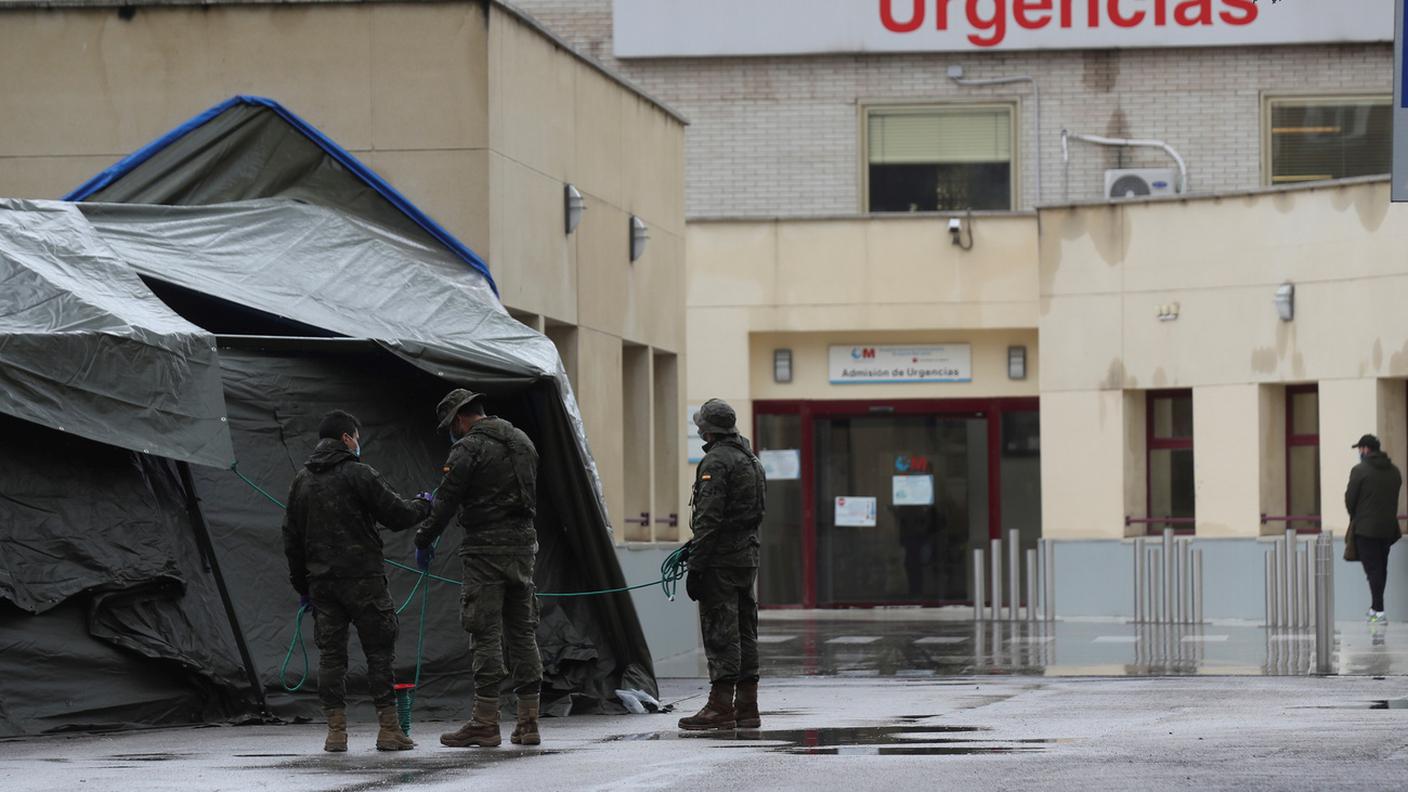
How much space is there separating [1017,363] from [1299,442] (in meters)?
3.78

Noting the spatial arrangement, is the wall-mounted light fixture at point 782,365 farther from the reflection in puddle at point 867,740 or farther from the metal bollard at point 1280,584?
the reflection in puddle at point 867,740

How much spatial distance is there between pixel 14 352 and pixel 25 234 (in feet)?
4.97

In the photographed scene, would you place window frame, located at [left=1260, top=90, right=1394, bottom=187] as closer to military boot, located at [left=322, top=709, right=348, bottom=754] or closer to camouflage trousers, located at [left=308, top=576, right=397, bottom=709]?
camouflage trousers, located at [left=308, top=576, right=397, bottom=709]

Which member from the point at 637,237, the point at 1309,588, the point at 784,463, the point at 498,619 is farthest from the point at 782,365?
the point at 498,619

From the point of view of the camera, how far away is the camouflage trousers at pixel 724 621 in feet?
41.2

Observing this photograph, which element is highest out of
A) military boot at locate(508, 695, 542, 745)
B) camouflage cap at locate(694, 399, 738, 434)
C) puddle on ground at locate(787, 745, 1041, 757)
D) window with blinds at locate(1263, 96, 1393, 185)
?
window with blinds at locate(1263, 96, 1393, 185)

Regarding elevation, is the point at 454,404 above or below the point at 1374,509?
above

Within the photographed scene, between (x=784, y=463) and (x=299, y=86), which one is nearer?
(x=299, y=86)

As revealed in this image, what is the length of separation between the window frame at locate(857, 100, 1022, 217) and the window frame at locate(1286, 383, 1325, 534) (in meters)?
4.71

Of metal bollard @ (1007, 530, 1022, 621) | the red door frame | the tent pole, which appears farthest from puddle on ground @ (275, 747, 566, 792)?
the red door frame

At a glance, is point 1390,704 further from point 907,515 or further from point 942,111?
point 942,111

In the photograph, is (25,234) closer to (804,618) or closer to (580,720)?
(580,720)

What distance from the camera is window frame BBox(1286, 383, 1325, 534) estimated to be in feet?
85.1

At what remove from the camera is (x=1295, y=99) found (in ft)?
96.4
